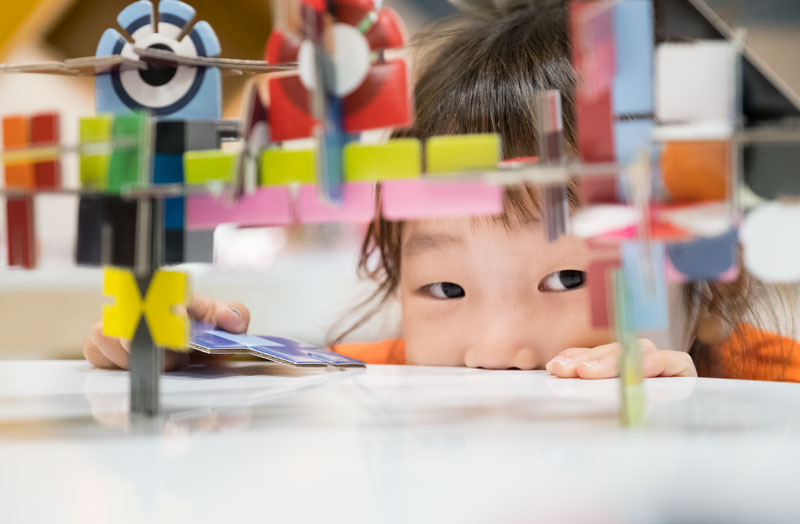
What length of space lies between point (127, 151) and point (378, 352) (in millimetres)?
909

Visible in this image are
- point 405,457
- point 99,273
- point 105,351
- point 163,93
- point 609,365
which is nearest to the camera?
point 405,457

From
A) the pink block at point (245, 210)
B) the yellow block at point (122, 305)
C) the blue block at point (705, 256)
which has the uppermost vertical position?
the pink block at point (245, 210)

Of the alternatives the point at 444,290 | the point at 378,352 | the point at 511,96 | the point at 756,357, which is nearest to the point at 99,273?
the point at 378,352

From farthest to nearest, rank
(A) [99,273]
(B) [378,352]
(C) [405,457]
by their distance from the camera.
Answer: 1. (A) [99,273]
2. (B) [378,352]
3. (C) [405,457]

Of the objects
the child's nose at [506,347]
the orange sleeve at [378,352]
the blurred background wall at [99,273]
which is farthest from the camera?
the blurred background wall at [99,273]

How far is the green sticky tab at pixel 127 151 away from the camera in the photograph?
14.2 inches

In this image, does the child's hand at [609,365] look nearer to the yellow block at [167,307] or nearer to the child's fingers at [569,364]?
the child's fingers at [569,364]

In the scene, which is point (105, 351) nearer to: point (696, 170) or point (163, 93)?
point (163, 93)

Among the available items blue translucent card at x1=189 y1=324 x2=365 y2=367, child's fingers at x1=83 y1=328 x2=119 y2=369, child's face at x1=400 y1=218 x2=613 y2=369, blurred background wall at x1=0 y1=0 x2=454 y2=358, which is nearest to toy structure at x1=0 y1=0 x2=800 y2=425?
blue translucent card at x1=189 y1=324 x2=365 y2=367

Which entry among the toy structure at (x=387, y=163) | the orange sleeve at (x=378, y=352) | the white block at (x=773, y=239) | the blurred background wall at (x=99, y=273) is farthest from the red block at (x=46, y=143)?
the blurred background wall at (x=99, y=273)

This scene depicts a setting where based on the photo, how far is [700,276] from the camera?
34 cm

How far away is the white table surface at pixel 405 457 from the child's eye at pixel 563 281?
0.33m

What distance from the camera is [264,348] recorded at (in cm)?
62

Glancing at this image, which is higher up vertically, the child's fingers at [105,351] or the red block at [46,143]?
the red block at [46,143]
